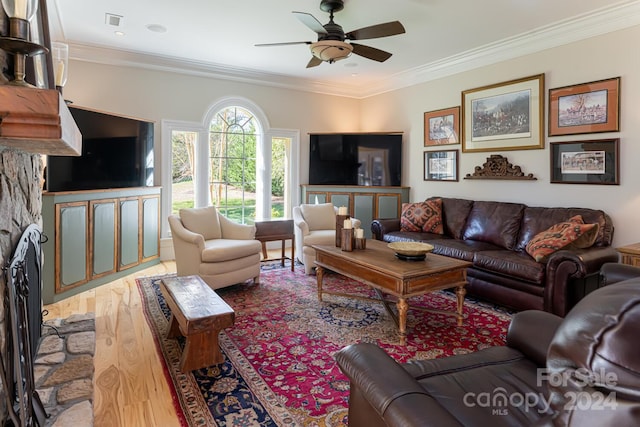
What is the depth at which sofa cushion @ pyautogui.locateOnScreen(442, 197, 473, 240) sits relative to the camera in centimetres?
465

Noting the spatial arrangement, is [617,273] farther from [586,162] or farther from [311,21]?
[311,21]

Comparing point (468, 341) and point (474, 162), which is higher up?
point (474, 162)

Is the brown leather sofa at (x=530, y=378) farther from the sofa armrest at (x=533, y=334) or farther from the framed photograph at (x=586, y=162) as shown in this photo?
the framed photograph at (x=586, y=162)

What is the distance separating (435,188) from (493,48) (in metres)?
1.98

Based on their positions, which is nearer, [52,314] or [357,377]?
[357,377]

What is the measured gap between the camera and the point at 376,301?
3.37 metres

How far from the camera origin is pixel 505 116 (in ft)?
14.8

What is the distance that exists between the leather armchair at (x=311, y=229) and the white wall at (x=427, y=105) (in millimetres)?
1548

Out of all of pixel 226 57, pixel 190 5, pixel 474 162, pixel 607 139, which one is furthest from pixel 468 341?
pixel 226 57

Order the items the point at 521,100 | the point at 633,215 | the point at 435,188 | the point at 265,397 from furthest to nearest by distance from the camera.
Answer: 1. the point at 435,188
2. the point at 521,100
3. the point at 633,215
4. the point at 265,397

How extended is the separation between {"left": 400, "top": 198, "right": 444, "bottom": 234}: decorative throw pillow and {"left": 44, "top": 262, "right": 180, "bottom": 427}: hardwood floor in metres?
3.32

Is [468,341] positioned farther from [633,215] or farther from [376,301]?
[633,215]

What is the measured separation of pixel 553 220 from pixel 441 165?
6.31 feet

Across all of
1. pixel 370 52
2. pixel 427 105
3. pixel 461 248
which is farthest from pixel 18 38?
pixel 427 105
